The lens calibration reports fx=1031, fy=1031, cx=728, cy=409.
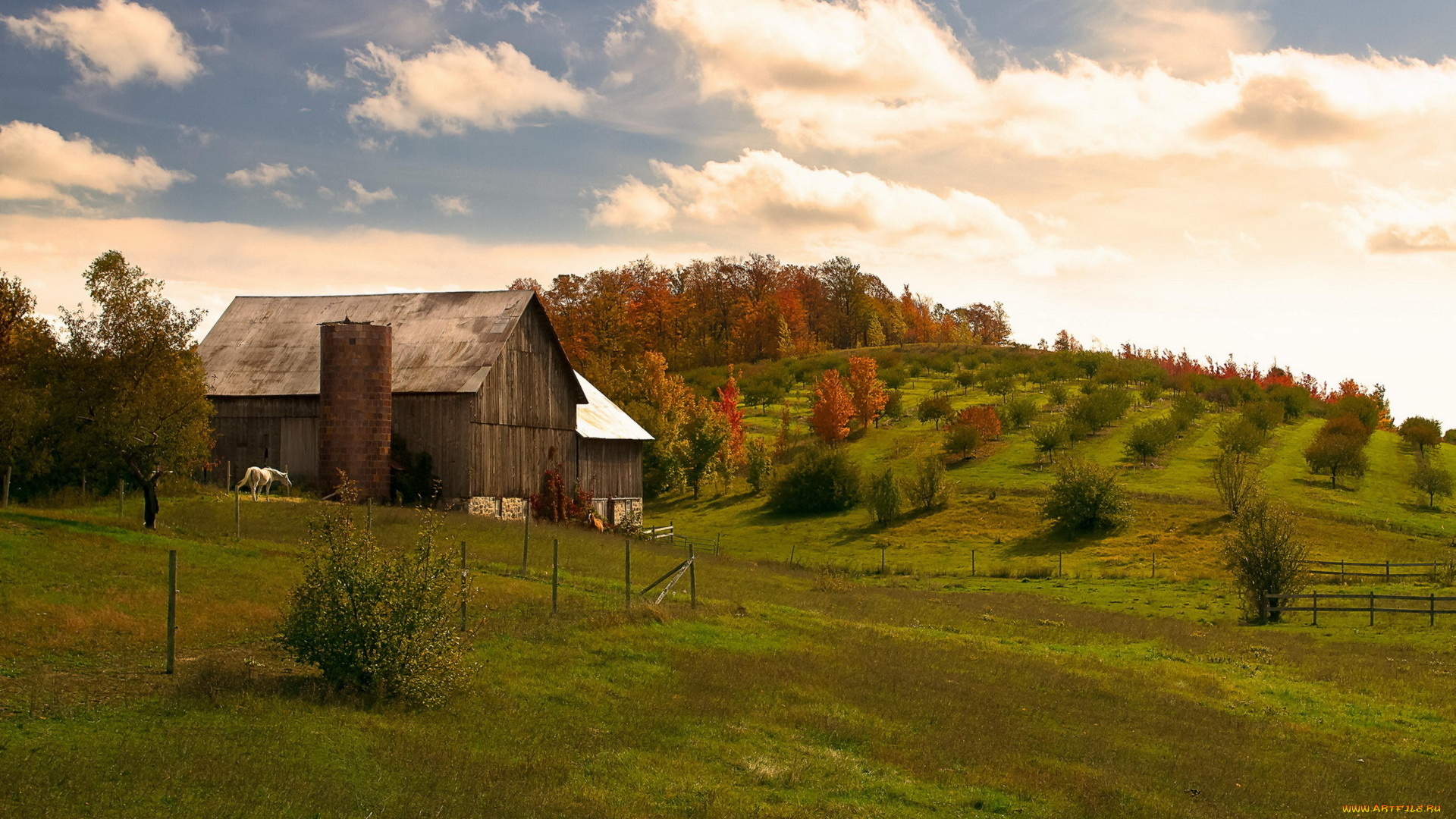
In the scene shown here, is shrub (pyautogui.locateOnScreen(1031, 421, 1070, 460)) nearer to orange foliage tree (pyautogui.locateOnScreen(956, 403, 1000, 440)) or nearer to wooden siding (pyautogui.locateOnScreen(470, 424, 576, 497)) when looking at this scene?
orange foliage tree (pyautogui.locateOnScreen(956, 403, 1000, 440))

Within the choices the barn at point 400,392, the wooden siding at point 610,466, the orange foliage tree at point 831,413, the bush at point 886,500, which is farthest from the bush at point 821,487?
the barn at point 400,392

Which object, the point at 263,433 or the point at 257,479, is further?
the point at 263,433

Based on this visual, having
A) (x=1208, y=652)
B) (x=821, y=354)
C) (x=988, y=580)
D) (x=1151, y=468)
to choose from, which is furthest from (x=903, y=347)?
(x=1208, y=652)

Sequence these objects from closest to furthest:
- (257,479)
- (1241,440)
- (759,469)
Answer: (257,479), (759,469), (1241,440)

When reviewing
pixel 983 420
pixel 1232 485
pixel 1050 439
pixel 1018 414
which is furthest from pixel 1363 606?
pixel 1018 414

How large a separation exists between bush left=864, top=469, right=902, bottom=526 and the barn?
20.7 m

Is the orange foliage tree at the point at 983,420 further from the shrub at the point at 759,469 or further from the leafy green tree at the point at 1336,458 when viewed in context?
the leafy green tree at the point at 1336,458

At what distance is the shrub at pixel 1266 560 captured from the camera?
34.1m

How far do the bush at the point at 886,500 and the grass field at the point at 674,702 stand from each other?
28.5 meters

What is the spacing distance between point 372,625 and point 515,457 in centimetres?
3103

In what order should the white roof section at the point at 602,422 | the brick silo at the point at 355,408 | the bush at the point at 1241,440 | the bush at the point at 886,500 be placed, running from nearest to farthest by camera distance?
the brick silo at the point at 355,408, the white roof section at the point at 602,422, the bush at the point at 886,500, the bush at the point at 1241,440

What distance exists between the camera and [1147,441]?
74062mm

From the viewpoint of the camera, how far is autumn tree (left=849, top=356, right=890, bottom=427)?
92.7 m

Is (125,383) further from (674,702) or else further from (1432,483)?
(1432,483)
